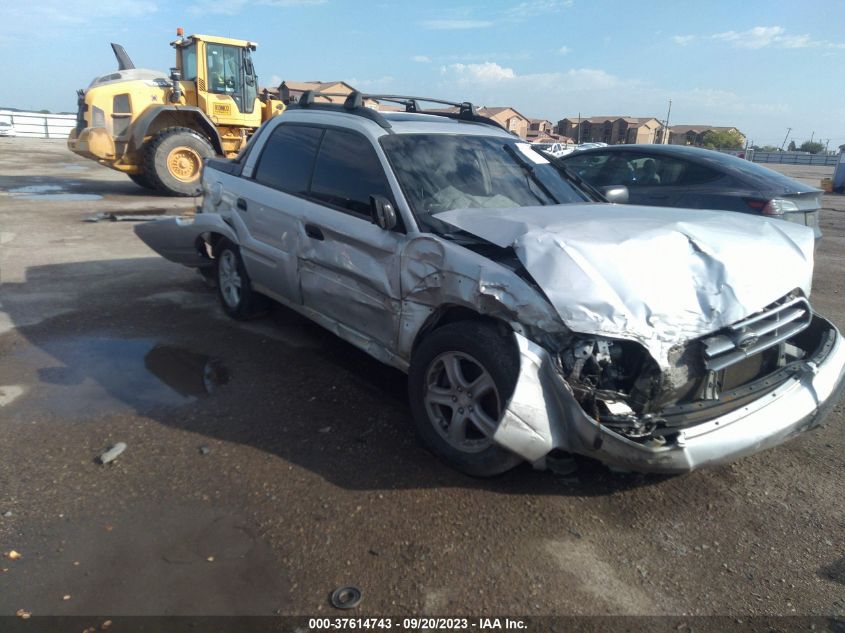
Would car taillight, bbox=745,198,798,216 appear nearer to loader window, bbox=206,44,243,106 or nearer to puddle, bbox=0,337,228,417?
puddle, bbox=0,337,228,417

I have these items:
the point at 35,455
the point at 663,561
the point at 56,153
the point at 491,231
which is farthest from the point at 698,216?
the point at 56,153

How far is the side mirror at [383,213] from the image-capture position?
3562 millimetres

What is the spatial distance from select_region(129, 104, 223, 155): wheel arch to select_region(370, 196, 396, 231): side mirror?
11.0 metres

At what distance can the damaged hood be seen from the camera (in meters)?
2.75

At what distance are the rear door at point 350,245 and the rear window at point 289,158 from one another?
5.2 inches

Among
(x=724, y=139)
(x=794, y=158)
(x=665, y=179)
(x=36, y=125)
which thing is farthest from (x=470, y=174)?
(x=724, y=139)

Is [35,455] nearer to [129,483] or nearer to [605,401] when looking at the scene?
[129,483]

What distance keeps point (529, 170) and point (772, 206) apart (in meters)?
3.69

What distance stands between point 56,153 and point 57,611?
95.5ft

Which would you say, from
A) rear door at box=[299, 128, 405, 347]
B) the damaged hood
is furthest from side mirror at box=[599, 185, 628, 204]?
rear door at box=[299, 128, 405, 347]

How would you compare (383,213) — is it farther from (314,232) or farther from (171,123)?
(171,123)

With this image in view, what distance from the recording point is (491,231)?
3.21m

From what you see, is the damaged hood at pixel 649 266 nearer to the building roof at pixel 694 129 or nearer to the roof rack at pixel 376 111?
the roof rack at pixel 376 111

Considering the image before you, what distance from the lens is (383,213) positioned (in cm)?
356
